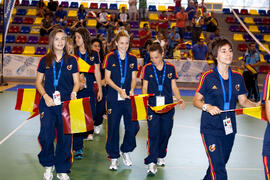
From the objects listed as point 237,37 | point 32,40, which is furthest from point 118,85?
point 237,37

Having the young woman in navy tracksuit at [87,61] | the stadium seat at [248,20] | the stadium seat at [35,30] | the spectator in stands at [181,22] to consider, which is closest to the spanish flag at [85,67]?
the young woman in navy tracksuit at [87,61]

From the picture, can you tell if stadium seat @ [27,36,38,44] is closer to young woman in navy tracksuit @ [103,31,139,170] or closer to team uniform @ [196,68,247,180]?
young woman in navy tracksuit @ [103,31,139,170]

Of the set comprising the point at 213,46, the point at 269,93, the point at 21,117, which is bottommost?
the point at 21,117

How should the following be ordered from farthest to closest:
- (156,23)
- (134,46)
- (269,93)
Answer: (156,23) → (134,46) → (269,93)

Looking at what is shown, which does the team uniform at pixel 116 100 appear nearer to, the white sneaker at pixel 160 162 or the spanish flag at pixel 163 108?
the spanish flag at pixel 163 108

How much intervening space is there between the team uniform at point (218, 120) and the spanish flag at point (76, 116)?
159cm

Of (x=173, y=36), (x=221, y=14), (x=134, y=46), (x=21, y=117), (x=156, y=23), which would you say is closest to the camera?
(x=21, y=117)

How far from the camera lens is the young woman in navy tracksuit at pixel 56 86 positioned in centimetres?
524

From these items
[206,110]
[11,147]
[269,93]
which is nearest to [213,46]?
[206,110]

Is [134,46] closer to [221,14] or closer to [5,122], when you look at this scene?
[221,14]

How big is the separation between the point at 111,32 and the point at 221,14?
811 centimetres

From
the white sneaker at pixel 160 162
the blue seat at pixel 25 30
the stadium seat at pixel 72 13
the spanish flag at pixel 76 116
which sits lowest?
the white sneaker at pixel 160 162

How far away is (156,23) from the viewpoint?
22.5 m

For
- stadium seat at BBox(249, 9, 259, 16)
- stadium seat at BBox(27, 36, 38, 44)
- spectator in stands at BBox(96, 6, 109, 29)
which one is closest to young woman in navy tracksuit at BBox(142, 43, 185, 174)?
spectator in stands at BBox(96, 6, 109, 29)
